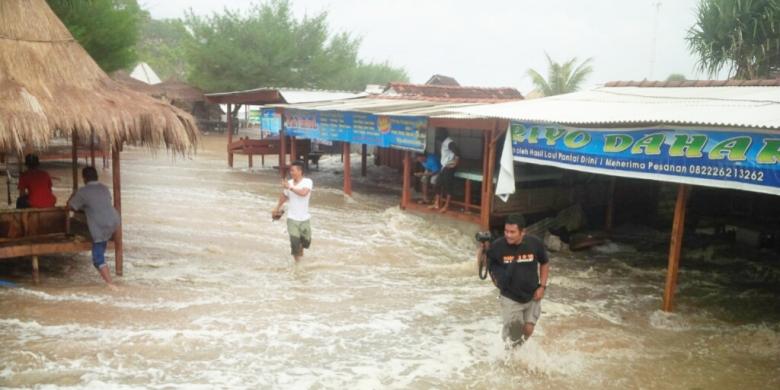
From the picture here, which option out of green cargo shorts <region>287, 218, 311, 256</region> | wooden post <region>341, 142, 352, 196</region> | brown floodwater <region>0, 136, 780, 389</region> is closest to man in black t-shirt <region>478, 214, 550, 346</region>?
brown floodwater <region>0, 136, 780, 389</region>

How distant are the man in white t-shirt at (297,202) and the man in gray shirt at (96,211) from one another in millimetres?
2239

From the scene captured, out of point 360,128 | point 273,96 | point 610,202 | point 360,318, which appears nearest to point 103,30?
point 273,96

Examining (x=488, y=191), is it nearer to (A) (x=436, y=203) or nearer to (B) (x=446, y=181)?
(B) (x=446, y=181)

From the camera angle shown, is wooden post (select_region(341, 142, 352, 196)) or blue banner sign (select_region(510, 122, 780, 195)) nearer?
blue banner sign (select_region(510, 122, 780, 195))

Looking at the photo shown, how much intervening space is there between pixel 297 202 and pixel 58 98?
11.0 ft

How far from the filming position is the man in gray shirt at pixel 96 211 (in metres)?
7.56

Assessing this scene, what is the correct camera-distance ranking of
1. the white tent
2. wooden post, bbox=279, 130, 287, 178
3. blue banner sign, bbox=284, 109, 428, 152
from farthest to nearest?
the white tent
wooden post, bbox=279, 130, 287, 178
blue banner sign, bbox=284, 109, 428, 152

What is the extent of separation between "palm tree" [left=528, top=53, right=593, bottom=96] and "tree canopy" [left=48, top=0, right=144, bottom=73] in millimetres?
24468

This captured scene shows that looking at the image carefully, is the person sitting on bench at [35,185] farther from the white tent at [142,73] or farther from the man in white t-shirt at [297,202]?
the white tent at [142,73]

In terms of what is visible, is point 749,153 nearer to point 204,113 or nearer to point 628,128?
point 628,128

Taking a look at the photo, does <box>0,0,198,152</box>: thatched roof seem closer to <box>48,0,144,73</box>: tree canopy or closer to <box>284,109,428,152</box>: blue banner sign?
<box>284,109,428,152</box>: blue banner sign

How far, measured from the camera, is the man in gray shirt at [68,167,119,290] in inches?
298

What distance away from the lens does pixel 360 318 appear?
7.54 meters

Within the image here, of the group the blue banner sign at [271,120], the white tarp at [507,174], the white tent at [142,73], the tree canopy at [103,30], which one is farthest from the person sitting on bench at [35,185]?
the white tent at [142,73]
